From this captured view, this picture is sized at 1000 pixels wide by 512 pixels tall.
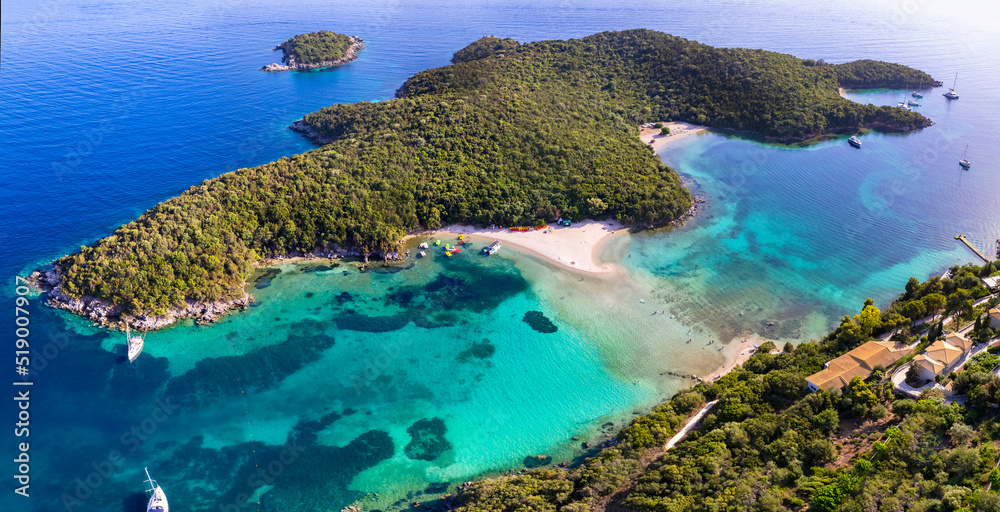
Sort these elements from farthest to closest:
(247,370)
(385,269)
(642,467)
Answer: (385,269) < (247,370) < (642,467)

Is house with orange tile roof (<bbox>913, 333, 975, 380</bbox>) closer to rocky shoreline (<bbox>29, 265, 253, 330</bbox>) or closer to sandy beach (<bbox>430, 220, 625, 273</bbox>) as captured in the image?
sandy beach (<bbox>430, 220, 625, 273</bbox>)

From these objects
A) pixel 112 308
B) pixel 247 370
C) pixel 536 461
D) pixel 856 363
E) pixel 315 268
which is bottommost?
pixel 536 461

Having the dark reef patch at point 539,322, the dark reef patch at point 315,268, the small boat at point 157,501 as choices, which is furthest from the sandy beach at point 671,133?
the small boat at point 157,501

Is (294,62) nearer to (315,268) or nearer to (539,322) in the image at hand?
(315,268)

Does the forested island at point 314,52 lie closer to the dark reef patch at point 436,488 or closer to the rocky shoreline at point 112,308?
the rocky shoreline at point 112,308

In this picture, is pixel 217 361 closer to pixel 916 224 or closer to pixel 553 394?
pixel 553 394

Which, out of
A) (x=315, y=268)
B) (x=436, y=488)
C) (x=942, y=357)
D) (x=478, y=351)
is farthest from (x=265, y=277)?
(x=942, y=357)

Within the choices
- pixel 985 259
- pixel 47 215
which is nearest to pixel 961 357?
pixel 985 259

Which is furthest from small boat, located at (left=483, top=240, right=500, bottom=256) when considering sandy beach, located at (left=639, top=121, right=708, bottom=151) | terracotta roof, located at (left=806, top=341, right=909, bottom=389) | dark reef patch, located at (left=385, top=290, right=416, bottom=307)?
sandy beach, located at (left=639, top=121, right=708, bottom=151)
